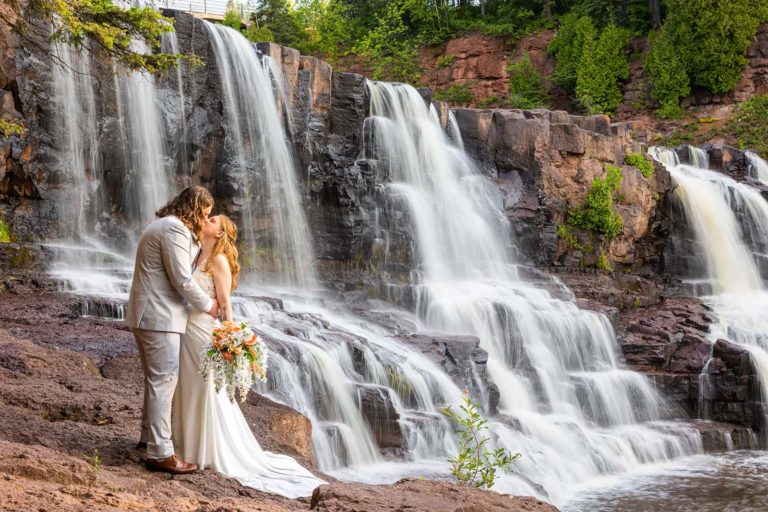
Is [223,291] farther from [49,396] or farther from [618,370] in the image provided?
[618,370]

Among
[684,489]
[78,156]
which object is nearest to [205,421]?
[684,489]

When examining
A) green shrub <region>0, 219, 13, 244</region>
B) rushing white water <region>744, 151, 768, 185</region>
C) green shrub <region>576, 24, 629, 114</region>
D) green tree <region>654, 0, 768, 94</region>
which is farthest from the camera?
green shrub <region>576, 24, 629, 114</region>

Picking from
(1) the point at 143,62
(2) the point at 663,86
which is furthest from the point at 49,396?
(2) the point at 663,86

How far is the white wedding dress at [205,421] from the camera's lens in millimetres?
5855

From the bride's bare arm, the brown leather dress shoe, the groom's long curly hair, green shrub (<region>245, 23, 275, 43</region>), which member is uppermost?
green shrub (<region>245, 23, 275, 43</region>)

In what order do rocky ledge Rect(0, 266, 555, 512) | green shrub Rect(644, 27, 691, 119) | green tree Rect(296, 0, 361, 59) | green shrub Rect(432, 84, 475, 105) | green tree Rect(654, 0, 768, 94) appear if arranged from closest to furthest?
1. rocky ledge Rect(0, 266, 555, 512)
2. green tree Rect(654, 0, 768, 94)
3. green shrub Rect(644, 27, 691, 119)
4. green shrub Rect(432, 84, 475, 105)
5. green tree Rect(296, 0, 361, 59)

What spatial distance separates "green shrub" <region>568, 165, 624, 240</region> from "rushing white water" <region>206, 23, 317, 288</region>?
780 centimetres

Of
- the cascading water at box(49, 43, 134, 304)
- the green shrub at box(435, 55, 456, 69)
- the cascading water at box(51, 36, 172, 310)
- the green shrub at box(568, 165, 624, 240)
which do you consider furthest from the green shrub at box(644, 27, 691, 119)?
the cascading water at box(49, 43, 134, 304)

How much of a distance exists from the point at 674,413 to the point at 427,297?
5378 millimetres

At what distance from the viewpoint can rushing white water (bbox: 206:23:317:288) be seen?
18.0 metres

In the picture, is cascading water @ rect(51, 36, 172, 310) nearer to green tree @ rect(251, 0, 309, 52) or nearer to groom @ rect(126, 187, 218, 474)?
groom @ rect(126, 187, 218, 474)

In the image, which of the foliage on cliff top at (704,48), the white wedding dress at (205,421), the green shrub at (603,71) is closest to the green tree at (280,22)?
the green shrub at (603,71)

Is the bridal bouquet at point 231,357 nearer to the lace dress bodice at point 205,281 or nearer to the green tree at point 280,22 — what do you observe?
the lace dress bodice at point 205,281

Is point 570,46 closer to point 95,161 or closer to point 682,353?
point 682,353
